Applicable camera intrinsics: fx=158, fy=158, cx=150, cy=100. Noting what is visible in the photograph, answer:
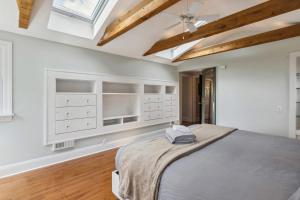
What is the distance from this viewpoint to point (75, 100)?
305 centimetres

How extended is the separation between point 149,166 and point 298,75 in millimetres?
3619

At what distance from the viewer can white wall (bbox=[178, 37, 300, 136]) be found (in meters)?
3.48

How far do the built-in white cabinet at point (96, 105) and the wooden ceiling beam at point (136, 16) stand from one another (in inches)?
39.1

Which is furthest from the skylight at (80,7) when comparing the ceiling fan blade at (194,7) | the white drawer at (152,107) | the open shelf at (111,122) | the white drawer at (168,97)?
the white drawer at (168,97)

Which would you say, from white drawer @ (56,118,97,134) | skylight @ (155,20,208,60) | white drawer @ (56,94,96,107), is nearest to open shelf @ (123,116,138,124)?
white drawer @ (56,118,97,134)

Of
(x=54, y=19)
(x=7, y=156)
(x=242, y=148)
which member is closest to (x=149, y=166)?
(x=242, y=148)

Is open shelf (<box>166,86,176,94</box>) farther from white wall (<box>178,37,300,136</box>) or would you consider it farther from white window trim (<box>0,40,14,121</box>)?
white window trim (<box>0,40,14,121</box>)

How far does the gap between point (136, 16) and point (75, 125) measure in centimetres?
226

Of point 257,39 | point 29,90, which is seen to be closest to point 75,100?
point 29,90

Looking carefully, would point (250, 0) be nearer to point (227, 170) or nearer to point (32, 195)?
point (227, 170)

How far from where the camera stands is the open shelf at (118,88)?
3841 millimetres

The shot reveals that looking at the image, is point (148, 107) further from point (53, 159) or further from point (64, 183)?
point (64, 183)

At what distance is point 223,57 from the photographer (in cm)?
438

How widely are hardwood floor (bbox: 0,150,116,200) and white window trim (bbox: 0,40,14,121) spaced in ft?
3.23
